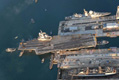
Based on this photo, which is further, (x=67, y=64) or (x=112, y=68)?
(x=67, y=64)

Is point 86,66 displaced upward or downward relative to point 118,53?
downward

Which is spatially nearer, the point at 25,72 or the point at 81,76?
the point at 81,76

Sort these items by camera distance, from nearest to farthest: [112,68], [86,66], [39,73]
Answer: [112,68] → [86,66] → [39,73]

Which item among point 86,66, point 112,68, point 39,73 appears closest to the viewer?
point 112,68

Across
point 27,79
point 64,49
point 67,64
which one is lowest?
point 27,79

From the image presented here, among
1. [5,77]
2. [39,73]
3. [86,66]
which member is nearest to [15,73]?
[5,77]

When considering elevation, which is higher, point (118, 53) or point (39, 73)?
point (118, 53)

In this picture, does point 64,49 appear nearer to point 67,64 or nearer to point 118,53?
point 67,64

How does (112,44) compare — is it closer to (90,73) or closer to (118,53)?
(118,53)

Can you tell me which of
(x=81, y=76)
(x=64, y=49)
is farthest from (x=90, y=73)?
(x=64, y=49)
